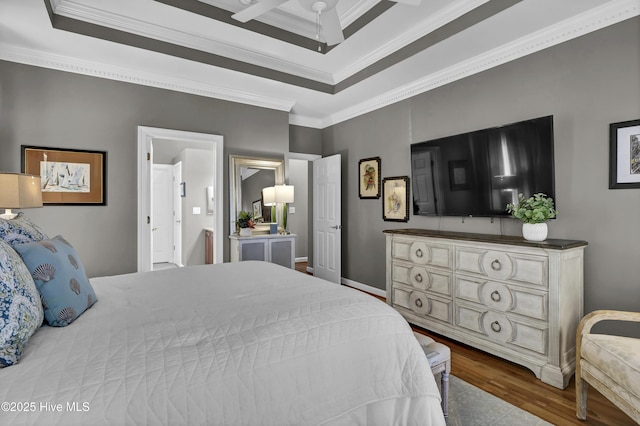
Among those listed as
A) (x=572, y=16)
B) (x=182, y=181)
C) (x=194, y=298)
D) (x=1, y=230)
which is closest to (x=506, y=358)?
(x=194, y=298)

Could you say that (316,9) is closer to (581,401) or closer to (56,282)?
(56,282)

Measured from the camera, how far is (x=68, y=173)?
10.8 ft

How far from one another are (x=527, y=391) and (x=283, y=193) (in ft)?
10.7

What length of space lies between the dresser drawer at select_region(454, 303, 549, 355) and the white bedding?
1527mm

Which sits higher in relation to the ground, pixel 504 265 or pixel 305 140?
pixel 305 140

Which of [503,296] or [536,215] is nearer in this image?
[536,215]

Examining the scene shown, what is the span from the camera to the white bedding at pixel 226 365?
34.9 inches

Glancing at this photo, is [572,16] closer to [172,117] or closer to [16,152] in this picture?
[172,117]

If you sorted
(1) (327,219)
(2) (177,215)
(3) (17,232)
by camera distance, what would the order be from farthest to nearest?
(2) (177,215), (1) (327,219), (3) (17,232)

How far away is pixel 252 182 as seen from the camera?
14.5 ft

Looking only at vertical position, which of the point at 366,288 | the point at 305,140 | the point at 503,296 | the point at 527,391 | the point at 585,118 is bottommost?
the point at 527,391

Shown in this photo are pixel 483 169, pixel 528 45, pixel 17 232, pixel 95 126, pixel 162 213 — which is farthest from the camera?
pixel 162 213

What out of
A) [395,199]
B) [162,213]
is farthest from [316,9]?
[162,213]

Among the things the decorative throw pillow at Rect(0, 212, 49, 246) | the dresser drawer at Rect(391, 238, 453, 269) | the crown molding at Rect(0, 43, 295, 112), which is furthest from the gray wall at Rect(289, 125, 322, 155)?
the decorative throw pillow at Rect(0, 212, 49, 246)
